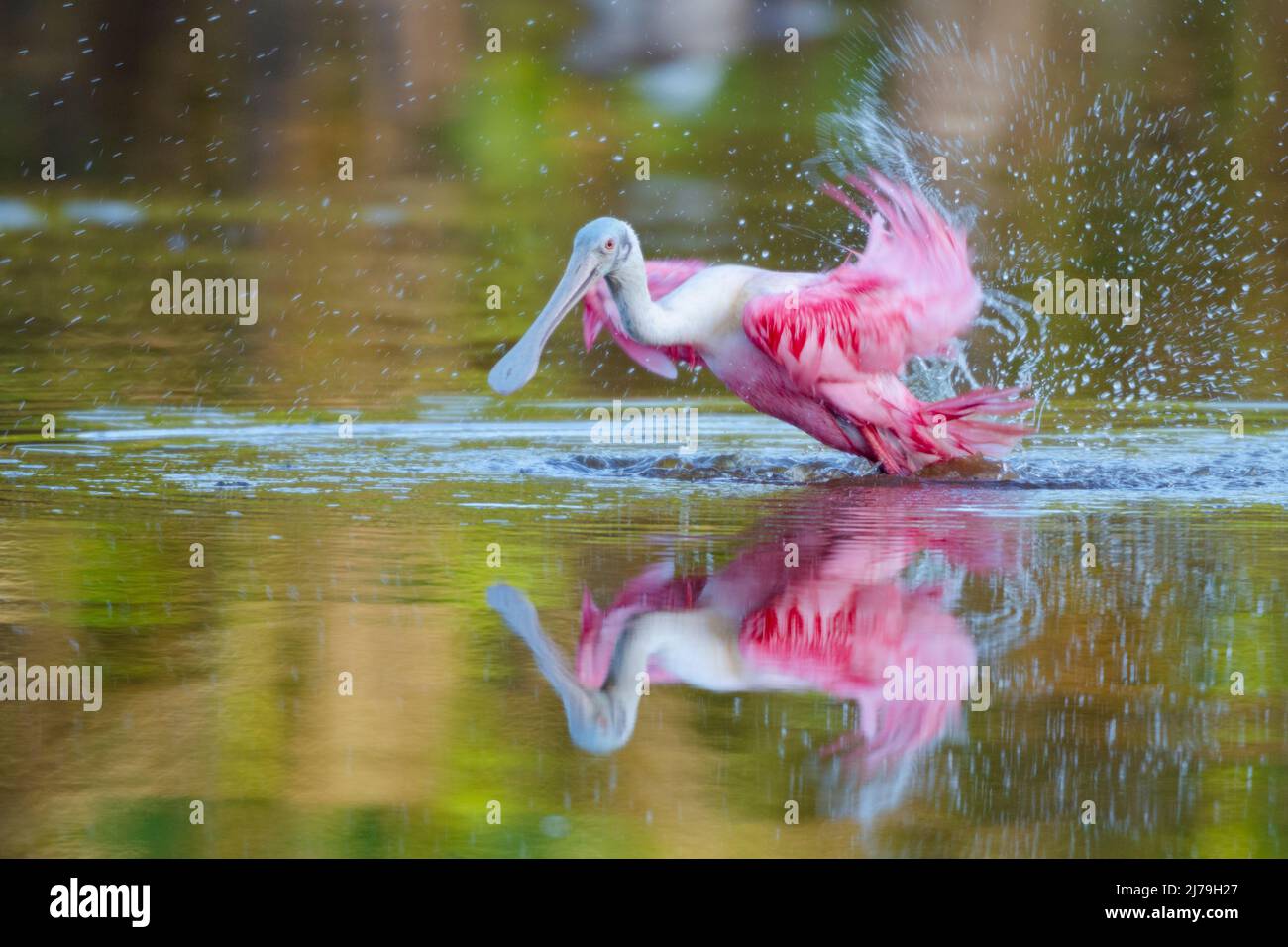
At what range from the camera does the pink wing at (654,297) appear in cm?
707

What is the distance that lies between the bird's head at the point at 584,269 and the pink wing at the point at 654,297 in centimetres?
7

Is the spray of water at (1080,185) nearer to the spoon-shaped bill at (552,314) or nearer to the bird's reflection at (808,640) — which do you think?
the spoon-shaped bill at (552,314)

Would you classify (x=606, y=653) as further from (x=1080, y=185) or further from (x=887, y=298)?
(x=1080, y=185)

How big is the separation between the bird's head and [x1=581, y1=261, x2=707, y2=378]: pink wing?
0.07 metres

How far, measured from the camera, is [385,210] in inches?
626

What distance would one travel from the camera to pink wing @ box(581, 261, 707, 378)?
23.2 feet

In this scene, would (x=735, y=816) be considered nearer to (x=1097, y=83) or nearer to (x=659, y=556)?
(x=659, y=556)

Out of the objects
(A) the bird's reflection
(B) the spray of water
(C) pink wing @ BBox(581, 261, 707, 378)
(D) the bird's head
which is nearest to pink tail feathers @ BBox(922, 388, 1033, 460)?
(C) pink wing @ BBox(581, 261, 707, 378)

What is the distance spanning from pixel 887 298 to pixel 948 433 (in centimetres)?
53

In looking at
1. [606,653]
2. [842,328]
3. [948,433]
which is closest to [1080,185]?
[948,433]

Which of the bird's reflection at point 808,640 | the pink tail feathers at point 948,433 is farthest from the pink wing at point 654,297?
the bird's reflection at point 808,640

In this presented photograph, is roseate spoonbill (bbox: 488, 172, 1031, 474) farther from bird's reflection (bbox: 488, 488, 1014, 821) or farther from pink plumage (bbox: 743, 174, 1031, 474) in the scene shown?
bird's reflection (bbox: 488, 488, 1014, 821)

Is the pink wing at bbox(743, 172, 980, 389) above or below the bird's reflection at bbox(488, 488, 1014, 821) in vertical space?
above

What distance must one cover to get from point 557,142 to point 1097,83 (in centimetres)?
460
